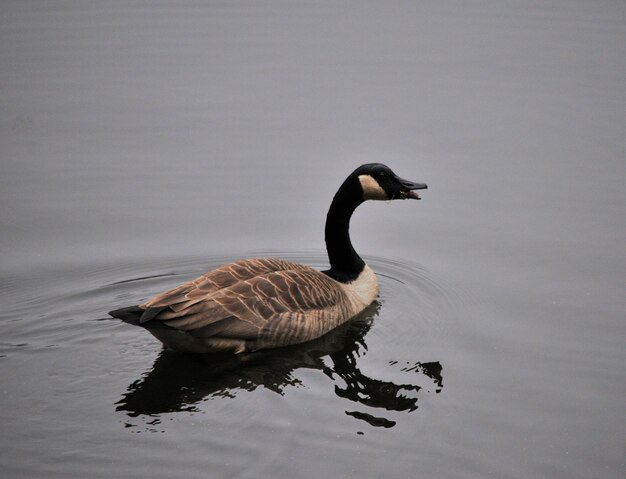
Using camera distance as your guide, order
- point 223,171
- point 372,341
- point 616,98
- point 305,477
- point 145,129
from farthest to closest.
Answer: point 616,98
point 145,129
point 223,171
point 372,341
point 305,477

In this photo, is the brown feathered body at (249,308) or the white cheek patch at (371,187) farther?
the white cheek patch at (371,187)

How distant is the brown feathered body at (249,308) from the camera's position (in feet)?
29.6

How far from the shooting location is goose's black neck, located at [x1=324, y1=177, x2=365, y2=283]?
11.2 meters

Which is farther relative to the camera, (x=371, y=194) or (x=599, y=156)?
(x=599, y=156)

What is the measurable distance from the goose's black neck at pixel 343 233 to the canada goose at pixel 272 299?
1 centimetres

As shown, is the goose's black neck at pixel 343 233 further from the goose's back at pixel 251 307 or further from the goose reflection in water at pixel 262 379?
the goose reflection in water at pixel 262 379

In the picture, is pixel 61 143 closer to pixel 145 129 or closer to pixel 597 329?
pixel 145 129

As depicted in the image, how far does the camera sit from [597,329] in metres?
10.3

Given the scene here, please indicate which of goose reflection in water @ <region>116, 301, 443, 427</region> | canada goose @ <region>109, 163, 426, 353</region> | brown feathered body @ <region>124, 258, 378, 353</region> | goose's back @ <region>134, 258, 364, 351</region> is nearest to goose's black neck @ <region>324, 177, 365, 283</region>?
canada goose @ <region>109, 163, 426, 353</region>

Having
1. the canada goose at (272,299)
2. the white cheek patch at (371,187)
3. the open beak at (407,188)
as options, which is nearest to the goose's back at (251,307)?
the canada goose at (272,299)

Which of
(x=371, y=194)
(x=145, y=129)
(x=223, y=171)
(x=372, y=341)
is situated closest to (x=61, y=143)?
(x=145, y=129)

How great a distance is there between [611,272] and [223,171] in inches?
247

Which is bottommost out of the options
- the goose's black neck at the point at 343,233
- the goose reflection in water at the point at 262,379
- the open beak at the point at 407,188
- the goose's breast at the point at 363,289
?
the goose reflection in water at the point at 262,379

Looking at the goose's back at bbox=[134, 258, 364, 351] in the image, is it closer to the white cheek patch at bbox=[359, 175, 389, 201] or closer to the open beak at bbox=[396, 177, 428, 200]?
the white cheek patch at bbox=[359, 175, 389, 201]
